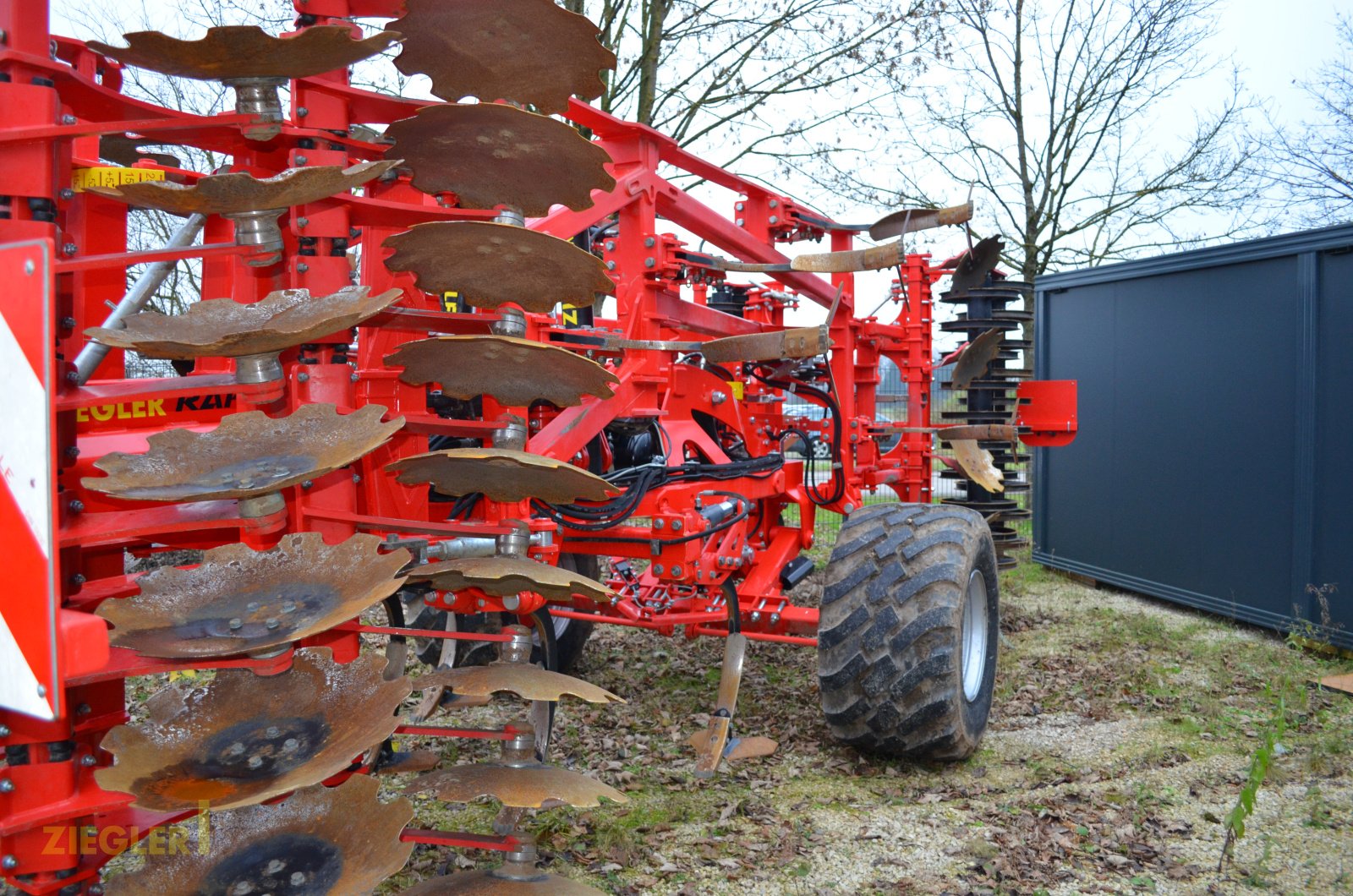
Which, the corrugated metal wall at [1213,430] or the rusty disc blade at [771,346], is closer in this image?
the rusty disc blade at [771,346]

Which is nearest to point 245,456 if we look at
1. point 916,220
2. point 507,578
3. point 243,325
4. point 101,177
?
point 243,325

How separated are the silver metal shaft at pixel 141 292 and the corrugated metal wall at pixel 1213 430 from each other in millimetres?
6659

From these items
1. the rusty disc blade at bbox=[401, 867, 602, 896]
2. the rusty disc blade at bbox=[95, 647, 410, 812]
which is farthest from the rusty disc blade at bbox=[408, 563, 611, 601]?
the rusty disc blade at bbox=[401, 867, 602, 896]

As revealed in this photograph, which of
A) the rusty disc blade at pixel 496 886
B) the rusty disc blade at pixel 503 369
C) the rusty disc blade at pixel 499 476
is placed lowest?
the rusty disc blade at pixel 496 886

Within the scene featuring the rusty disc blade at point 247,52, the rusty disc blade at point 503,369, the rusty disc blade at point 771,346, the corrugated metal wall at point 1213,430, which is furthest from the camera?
the corrugated metal wall at point 1213,430

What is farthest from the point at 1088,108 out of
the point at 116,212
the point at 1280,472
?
the point at 116,212

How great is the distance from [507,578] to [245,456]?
0.67m

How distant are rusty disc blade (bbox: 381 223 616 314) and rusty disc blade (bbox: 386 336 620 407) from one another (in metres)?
0.14

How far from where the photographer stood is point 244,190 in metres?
2.15

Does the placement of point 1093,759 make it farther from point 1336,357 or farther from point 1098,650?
point 1336,357

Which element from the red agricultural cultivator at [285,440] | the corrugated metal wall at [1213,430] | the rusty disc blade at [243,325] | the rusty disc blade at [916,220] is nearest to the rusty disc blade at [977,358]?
the rusty disc blade at [916,220]

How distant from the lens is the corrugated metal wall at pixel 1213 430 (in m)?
6.84

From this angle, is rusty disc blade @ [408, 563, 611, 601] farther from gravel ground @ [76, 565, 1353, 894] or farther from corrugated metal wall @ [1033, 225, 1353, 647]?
corrugated metal wall @ [1033, 225, 1353, 647]

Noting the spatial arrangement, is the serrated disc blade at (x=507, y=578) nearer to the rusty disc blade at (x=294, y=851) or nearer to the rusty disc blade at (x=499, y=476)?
the rusty disc blade at (x=499, y=476)
